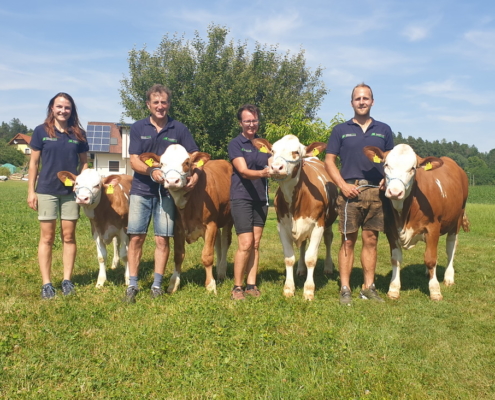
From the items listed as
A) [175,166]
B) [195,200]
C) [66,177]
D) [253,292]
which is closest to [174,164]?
[175,166]

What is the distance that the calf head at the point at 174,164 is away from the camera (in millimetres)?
5828

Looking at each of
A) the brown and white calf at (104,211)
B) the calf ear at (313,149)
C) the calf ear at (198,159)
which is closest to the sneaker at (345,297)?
the calf ear at (313,149)

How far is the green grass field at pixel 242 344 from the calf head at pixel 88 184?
4.34ft

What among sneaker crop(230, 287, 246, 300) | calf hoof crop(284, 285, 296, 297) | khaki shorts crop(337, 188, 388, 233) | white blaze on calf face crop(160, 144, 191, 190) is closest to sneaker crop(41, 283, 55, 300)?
white blaze on calf face crop(160, 144, 191, 190)

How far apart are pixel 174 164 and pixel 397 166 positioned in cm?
292

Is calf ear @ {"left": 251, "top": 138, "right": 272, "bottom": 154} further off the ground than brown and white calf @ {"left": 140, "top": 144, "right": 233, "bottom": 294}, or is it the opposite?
calf ear @ {"left": 251, "top": 138, "right": 272, "bottom": 154}

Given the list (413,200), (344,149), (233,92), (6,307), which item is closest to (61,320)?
(6,307)

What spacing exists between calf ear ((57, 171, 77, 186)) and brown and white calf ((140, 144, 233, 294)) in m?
1.09

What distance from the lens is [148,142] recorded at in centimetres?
624

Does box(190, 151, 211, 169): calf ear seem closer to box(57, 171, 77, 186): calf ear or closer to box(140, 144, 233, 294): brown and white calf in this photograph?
box(140, 144, 233, 294): brown and white calf

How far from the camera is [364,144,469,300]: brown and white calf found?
5922 mm

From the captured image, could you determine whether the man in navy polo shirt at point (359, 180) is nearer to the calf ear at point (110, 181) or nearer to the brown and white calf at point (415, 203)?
the brown and white calf at point (415, 203)

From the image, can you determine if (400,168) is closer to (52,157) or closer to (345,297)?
(345,297)

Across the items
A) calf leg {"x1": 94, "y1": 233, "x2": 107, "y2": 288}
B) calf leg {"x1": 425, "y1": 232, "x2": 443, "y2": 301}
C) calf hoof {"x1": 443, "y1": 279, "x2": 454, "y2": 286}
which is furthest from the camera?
calf hoof {"x1": 443, "y1": 279, "x2": 454, "y2": 286}
